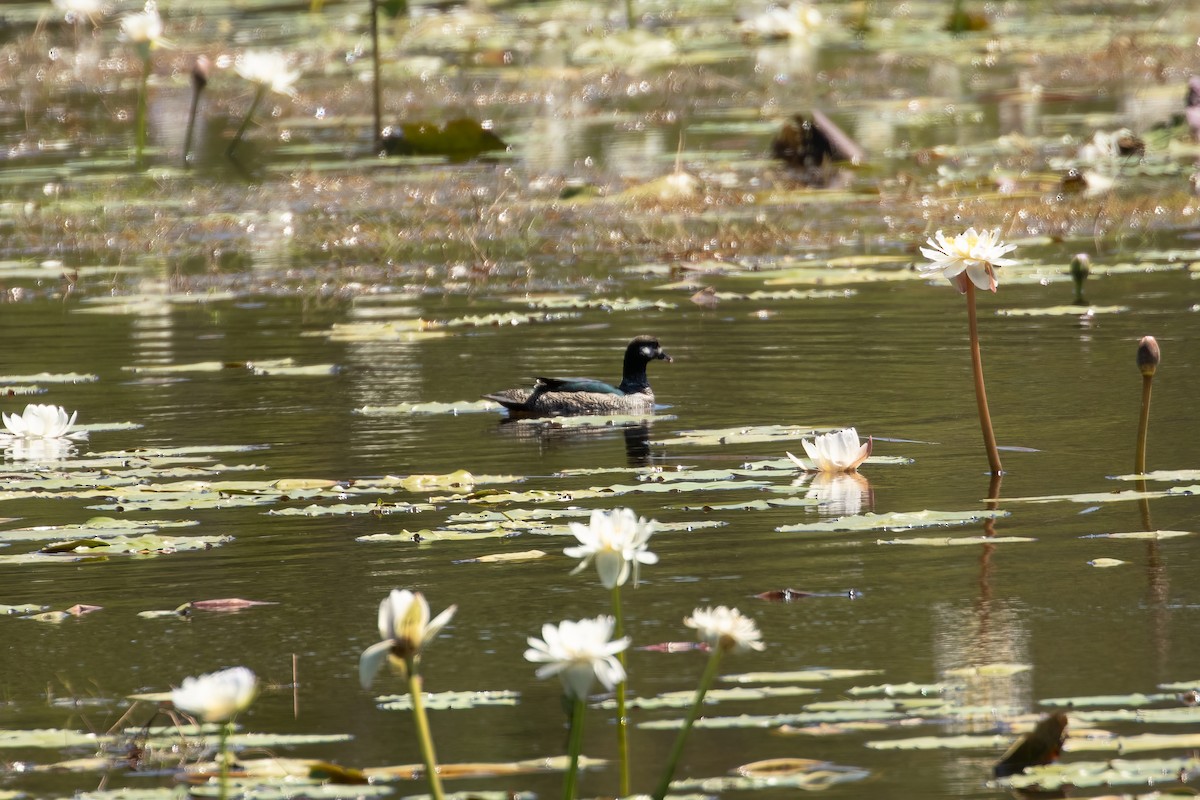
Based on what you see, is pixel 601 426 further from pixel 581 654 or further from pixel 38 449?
pixel 581 654

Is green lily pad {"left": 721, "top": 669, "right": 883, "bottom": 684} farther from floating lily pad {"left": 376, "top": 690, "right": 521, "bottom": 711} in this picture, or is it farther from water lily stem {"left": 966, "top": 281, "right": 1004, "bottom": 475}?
water lily stem {"left": 966, "top": 281, "right": 1004, "bottom": 475}

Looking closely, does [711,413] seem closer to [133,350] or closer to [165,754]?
[133,350]

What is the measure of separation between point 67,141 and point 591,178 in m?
6.26

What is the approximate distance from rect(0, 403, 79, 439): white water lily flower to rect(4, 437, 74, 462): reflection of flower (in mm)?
65

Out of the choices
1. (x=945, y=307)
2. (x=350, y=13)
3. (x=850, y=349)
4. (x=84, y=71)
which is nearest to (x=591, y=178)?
(x=945, y=307)

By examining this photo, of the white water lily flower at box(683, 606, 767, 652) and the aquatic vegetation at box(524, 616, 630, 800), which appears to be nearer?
the aquatic vegetation at box(524, 616, 630, 800)

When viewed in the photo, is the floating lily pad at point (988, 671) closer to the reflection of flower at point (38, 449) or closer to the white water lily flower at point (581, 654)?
the white water lily flower at point (581, 654)

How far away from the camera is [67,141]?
66.8 feet

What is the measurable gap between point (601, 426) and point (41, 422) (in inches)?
88.4

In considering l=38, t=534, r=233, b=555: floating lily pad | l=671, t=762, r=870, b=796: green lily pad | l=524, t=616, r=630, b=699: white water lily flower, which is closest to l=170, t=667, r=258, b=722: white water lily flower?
l=524, t=616, r=630, b=699: white water lily flower

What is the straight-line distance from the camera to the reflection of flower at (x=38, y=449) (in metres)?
8.16

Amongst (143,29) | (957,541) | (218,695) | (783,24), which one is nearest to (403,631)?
(218,695)

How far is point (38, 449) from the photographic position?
27.3ft

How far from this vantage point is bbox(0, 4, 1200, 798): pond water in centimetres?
506
